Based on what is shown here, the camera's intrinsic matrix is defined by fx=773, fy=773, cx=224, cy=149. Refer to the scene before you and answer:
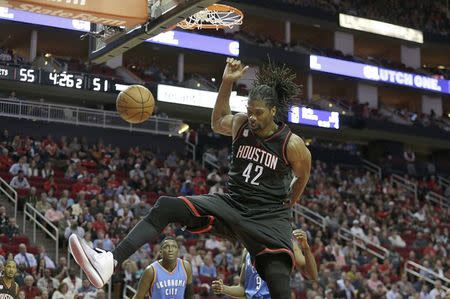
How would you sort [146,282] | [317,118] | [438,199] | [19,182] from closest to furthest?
[146,282] → [19,182] → [317,118] → [438,199]

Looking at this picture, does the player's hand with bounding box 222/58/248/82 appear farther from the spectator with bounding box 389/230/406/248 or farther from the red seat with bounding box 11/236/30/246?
the spectator with bounding box 389/230/406/248

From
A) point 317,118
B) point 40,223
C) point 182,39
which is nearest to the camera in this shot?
point 40,223

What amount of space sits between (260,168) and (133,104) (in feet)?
10.9

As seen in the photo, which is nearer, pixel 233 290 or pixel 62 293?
pixel 233 290

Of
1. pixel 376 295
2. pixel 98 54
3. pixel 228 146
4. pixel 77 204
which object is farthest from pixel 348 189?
pixel 98 54

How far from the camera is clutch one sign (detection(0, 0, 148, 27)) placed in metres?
8.82

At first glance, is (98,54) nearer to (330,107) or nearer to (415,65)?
(330,107)

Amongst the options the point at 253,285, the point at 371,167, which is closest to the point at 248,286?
the point at 253,285

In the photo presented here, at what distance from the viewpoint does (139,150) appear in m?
24.6

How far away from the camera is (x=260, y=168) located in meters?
5.76

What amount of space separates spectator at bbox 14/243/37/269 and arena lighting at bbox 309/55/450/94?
20.2 metres

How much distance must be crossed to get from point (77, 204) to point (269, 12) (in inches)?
760

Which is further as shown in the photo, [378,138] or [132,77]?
[378,138]

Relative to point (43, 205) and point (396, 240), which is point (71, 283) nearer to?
point (43, 205)
